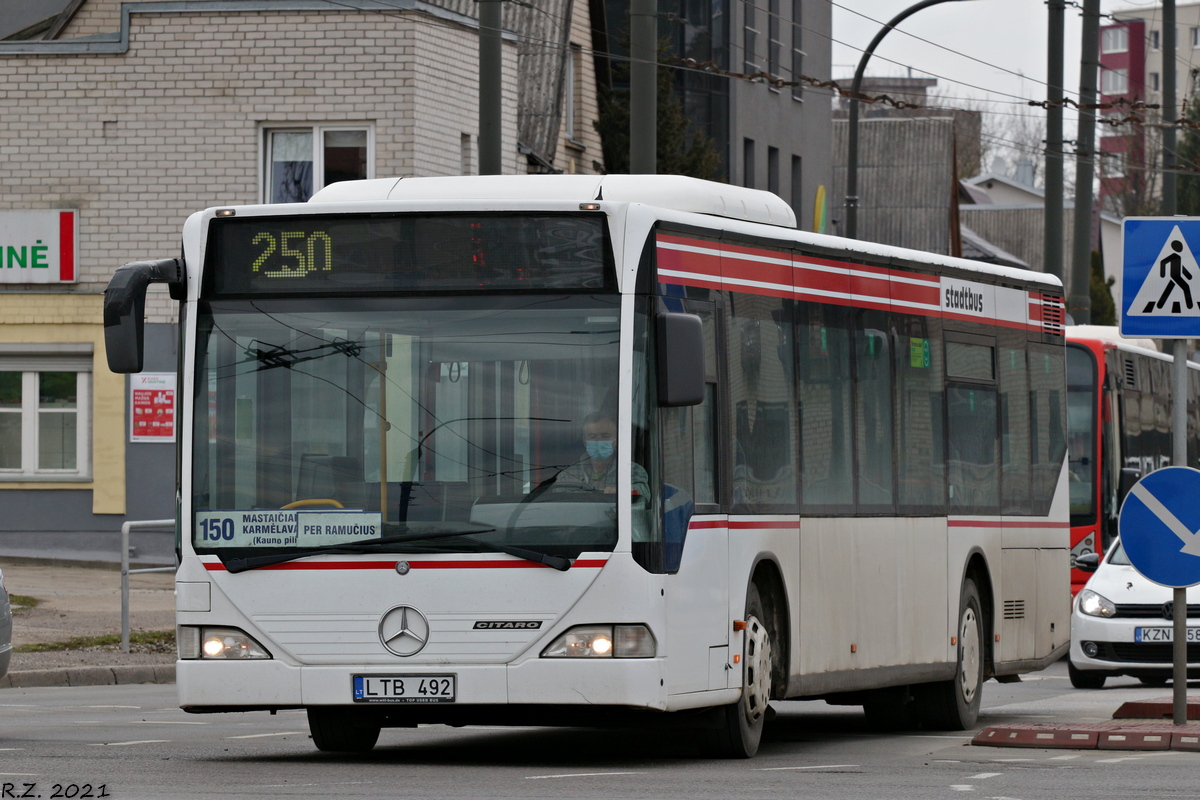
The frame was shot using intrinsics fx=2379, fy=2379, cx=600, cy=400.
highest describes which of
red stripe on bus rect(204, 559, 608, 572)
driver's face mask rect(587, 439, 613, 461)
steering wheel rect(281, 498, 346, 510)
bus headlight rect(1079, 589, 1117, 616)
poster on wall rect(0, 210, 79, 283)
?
poster on wall rect(0, 210, 79, 283)

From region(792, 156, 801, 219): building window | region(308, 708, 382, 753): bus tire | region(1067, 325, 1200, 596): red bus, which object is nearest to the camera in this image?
region(308, 708, 382, 753): bus tire

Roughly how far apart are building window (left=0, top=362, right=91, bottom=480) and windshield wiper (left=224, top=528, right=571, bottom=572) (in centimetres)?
1996

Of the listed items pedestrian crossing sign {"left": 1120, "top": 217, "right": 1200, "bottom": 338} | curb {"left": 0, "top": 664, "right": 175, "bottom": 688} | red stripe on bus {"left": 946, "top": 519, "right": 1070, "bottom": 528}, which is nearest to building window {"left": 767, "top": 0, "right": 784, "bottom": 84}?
curb {"left": 0, "top": 664, "right": 175, "bottom": 688}

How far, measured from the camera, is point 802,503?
12.6 meters

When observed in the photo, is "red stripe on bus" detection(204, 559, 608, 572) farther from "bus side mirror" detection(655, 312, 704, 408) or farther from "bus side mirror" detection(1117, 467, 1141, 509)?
"bus side mirror" detection(1117, 467, 1141, 509)

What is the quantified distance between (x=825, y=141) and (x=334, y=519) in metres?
48.0

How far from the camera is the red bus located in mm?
24453

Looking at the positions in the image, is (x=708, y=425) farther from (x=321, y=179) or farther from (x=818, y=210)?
(x=818, y=210)

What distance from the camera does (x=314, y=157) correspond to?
3033 centimetres

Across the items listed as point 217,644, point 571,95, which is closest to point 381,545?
point 217,644

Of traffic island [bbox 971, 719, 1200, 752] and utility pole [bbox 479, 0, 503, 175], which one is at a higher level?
utility pole [bbox 479, 0, 503, 175]

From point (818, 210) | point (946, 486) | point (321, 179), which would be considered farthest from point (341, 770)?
point (818, 210)

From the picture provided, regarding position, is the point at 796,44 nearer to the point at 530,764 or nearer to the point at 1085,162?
the point at 1085,162

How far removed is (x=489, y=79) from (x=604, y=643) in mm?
11102
